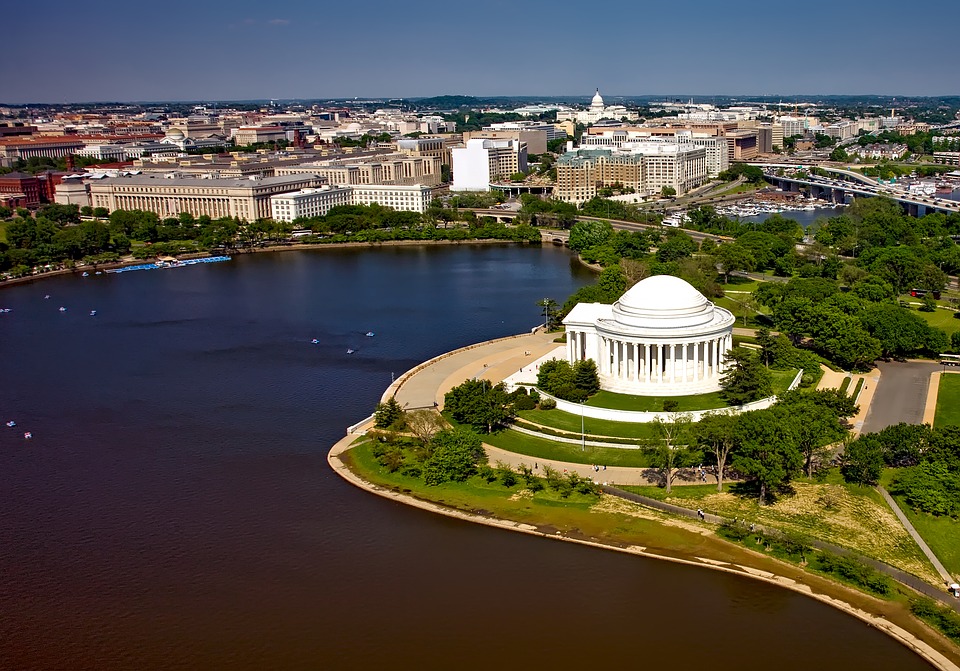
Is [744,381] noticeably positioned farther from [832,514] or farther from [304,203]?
[304,203]

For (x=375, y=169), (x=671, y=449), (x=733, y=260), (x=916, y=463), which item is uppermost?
(x=375, y=169)

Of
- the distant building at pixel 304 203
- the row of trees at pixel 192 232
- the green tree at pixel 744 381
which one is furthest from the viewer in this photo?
the distant building at pixel 304 203

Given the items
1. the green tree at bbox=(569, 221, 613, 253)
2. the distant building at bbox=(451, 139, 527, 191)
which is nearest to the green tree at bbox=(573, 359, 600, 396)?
the green tree at bbox=(569, 221, 613, 253)

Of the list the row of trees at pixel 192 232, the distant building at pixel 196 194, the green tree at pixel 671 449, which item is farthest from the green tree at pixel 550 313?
the distant building at pixel 196 194

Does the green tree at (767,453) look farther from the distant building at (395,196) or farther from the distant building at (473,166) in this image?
the distant building at (473,166)

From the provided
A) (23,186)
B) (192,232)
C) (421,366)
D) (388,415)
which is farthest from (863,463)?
(23,186)
